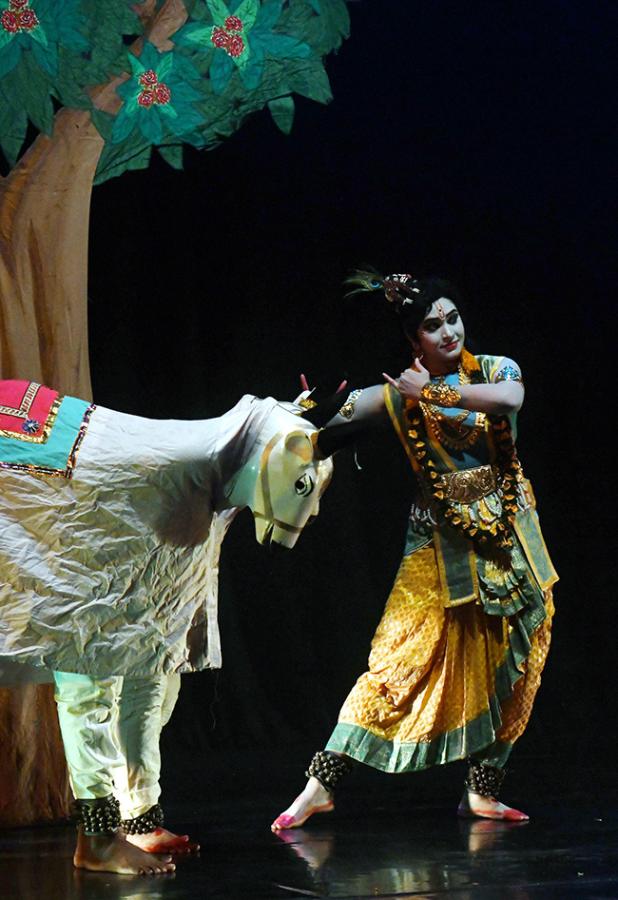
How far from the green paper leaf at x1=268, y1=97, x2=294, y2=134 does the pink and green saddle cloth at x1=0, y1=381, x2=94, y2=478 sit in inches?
59.0

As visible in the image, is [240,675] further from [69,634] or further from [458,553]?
[69,634]

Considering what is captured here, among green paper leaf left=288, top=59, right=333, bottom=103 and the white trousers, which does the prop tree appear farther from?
the white trousers

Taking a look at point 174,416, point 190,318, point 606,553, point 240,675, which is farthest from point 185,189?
point 606,553

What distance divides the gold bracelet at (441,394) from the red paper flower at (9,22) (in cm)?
136

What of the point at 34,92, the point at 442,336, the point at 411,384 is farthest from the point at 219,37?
the point at 411,384

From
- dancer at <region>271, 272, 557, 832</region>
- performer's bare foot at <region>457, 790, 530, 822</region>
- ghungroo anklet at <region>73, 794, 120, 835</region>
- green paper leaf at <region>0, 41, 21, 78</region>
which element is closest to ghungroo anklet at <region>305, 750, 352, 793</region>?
dancer at <region>271, 272, 557, 832</region>

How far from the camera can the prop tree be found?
3.57 m

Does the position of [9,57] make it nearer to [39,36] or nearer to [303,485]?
[39,36]

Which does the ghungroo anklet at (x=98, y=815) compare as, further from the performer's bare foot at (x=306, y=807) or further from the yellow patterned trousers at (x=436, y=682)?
the yellow patterned trousers at (x=436, y=682)

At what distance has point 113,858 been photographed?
2758 millimetres

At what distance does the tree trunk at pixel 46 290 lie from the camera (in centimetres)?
356

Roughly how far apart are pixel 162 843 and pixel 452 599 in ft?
2.93

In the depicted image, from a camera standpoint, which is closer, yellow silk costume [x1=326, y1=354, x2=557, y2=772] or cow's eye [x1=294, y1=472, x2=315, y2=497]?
cow's eye [x1=294, y1=472, x2=315, y2=497]

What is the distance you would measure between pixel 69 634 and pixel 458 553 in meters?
1.08
